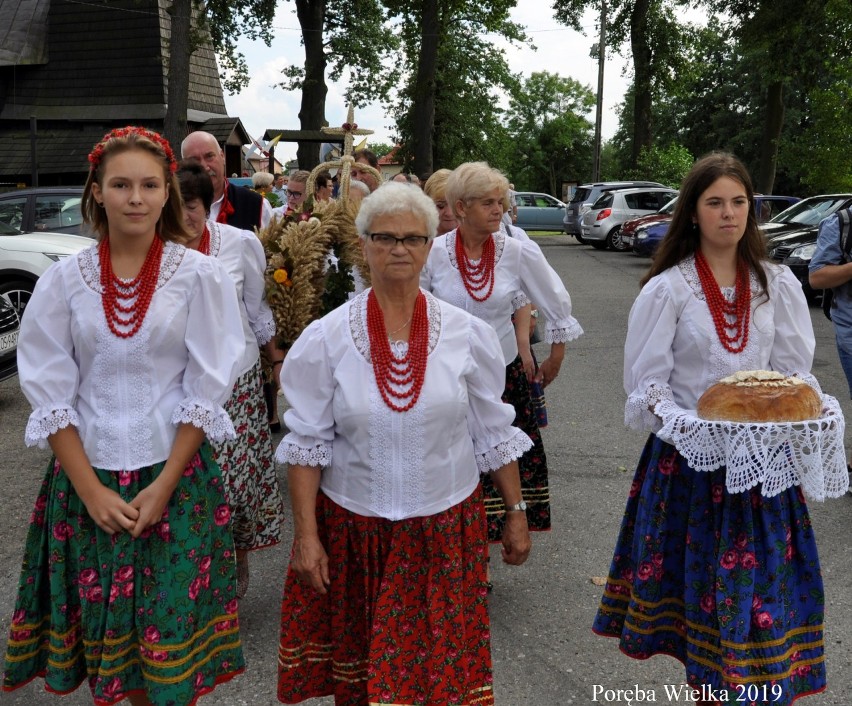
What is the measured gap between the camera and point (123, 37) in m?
32.7

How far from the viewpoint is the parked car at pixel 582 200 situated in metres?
26.3

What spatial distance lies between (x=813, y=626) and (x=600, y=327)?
9.66 m

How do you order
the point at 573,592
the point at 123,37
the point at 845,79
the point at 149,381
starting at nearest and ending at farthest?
the point at 149,381
the point at 573,592
the point at 845,79
the point at 123,37

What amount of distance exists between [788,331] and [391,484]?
1484 mm

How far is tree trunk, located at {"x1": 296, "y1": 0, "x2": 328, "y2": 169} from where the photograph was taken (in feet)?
90.9

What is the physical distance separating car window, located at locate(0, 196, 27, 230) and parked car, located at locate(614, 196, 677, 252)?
1408cm

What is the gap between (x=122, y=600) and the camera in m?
2.71

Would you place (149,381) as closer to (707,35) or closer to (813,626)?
(813,626)

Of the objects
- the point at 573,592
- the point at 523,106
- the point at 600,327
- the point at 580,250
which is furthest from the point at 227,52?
the point at 523,106

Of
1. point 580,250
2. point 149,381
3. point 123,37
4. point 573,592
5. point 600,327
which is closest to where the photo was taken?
point 149,381

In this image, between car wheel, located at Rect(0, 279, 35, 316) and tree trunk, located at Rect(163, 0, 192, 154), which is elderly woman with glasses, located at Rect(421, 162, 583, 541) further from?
tree trunk, located at Rect(163, 0, 192, 154)

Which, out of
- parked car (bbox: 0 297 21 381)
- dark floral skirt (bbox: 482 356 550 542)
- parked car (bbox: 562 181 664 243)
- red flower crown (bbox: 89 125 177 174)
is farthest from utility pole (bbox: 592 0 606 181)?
red flower crown (bbox: 89 125 177 174)

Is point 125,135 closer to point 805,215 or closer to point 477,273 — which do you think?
point 477,273

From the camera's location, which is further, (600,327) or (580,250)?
(580,250)
